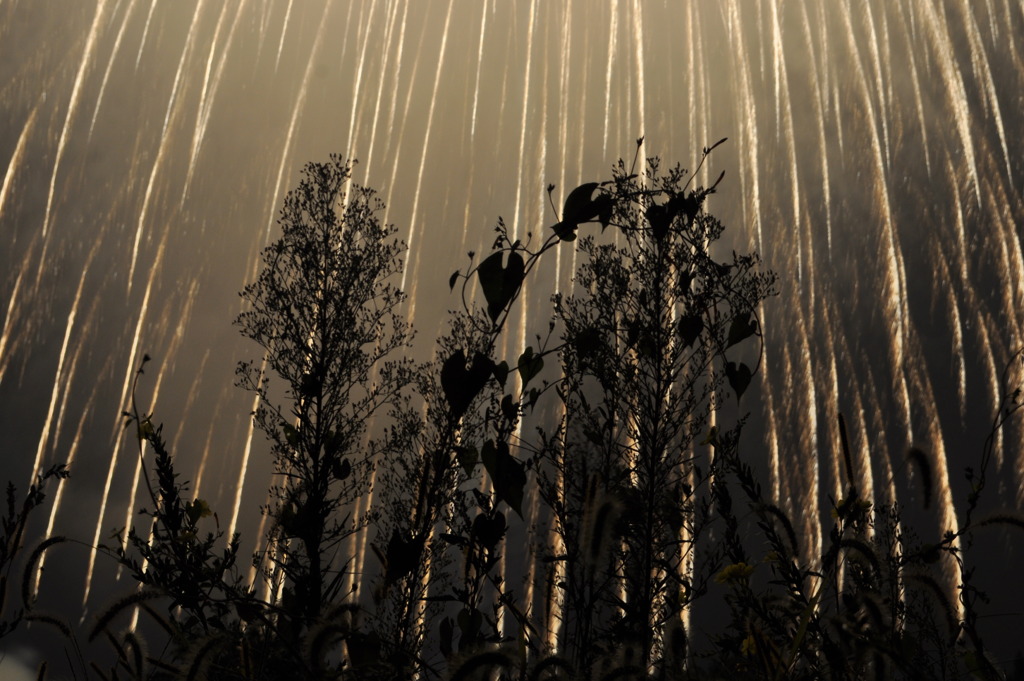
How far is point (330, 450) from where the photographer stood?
12.7ft

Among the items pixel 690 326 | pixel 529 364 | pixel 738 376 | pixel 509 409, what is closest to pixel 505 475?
pixel 509 409

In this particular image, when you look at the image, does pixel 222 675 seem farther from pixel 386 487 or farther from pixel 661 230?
pixel 386 487

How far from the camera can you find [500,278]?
1.55m

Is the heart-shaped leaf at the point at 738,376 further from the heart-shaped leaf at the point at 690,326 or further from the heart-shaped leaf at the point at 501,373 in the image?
the heart-shaped leaf at the point at 501,373

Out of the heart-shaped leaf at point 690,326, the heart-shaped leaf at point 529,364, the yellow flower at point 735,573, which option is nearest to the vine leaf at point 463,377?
the heart-shaped leaf at point 529,364

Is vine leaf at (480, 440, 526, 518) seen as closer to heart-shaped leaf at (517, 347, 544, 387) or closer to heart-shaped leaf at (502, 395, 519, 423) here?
heart-shaped leaf at (502, 395, 519, 423)

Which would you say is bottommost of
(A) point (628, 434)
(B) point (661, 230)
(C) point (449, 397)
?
(C) point (449, 397)

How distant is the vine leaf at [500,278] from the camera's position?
1.53 m

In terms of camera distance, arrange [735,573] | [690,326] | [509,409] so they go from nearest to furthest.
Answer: [509,409] < [735,573] < [690,326]

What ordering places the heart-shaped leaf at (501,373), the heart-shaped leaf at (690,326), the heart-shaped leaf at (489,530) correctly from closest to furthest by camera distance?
the heart-shaped leaf at (501,373)
the heart-shaped leaf at (489,530)
the heart-shaped leaf at (690,326)

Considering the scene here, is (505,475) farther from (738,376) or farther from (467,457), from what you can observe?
(738,376)

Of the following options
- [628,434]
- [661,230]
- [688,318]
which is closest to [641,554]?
[628,434]

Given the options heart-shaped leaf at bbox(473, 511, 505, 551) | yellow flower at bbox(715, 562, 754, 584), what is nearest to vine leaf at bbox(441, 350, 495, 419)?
heart-shaped leaf at bbox(473, 511, 505, 551)

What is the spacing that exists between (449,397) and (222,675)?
28.7 inches
